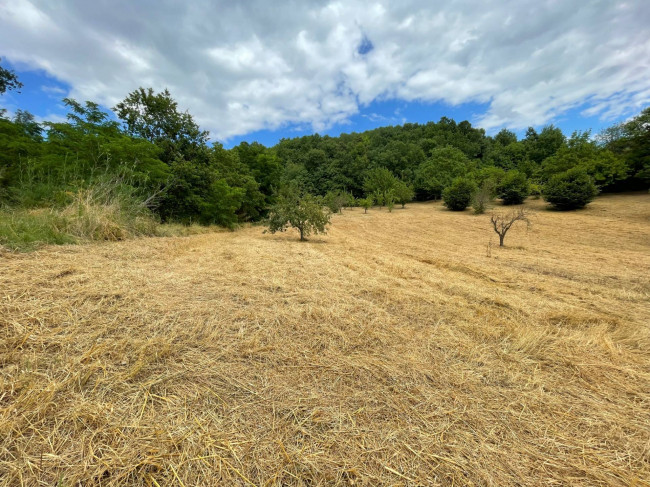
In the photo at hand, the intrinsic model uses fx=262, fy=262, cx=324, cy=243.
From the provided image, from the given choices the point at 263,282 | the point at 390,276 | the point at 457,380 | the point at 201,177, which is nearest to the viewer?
the point at 457,380

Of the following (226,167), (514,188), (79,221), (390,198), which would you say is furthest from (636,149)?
(79,221)

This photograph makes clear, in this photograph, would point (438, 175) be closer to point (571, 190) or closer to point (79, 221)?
point (571, 190)

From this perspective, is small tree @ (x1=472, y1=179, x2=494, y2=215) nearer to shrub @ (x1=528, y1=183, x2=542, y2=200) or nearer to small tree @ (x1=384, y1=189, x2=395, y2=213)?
shrub @ (x1=528, y1=183, x2=542, y2=200)

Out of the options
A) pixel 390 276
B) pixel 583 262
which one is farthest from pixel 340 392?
pixel 583 262

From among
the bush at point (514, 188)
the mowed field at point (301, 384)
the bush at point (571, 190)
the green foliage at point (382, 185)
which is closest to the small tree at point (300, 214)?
the mowed field at point (301, 384)

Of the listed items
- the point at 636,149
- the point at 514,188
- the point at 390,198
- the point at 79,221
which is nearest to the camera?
the point at 79,221

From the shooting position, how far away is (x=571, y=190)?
20.5 metres

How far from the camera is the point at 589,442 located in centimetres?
148

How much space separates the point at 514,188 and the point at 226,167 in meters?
26.4

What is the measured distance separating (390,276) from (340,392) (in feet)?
10.3

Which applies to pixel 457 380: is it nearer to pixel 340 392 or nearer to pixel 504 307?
pixel 340 392

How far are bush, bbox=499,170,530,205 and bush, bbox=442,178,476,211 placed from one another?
2992mm

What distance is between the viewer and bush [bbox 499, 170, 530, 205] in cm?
2544

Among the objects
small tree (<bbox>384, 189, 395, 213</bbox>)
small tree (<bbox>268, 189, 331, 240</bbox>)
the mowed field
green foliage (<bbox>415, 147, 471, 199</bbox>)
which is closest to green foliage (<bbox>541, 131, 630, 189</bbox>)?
green foliage (<bbox>415, 147, 471, 199</bbox>)
